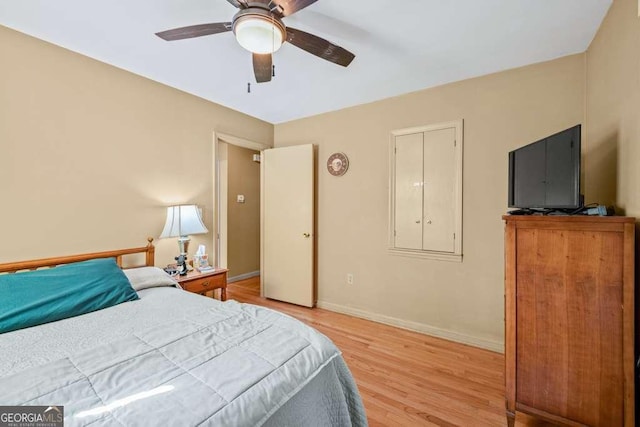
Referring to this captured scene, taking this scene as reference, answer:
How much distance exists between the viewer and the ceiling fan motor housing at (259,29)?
139 cm

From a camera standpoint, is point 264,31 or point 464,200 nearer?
point 264,31

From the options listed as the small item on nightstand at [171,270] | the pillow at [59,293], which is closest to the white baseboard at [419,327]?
the small item on nightstand at [171,270]

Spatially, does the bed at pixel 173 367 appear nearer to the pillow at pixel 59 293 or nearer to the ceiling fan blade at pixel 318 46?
the pillow at pixel 59 293

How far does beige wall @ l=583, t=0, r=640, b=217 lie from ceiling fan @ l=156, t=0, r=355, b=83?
4.80 feet

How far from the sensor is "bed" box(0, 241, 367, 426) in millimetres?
811

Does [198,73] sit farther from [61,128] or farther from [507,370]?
[507,370]

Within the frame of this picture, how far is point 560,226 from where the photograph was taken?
140 cm

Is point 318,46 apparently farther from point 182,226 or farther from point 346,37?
point 182,226

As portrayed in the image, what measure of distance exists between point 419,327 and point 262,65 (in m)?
2.72

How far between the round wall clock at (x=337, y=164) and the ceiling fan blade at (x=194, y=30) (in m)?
1.93

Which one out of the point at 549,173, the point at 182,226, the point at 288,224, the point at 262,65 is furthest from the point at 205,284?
the point at 549,173

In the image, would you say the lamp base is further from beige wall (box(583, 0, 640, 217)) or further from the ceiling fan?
beige wall (box(583, 0, 640, 217))

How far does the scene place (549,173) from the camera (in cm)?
160

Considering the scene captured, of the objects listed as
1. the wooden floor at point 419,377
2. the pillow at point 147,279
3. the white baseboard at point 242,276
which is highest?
the pillow at point 147,279
